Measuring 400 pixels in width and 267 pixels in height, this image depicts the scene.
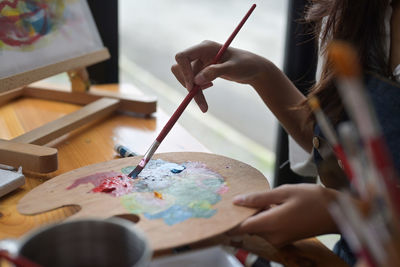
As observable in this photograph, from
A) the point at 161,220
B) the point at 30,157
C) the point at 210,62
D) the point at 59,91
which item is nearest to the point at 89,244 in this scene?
the point at 161,220

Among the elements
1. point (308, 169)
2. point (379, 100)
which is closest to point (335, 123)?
point (379, 100)

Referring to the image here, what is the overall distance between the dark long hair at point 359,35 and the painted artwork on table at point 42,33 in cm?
58

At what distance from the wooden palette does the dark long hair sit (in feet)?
0.72

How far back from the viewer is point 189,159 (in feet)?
2.56

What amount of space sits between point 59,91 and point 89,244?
2.83 feet

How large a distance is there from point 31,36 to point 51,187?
45 cm

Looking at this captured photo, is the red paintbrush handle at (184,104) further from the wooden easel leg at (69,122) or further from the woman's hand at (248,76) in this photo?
the wooden easel leg at (69,122)

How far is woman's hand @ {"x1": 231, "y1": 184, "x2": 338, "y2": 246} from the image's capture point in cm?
57

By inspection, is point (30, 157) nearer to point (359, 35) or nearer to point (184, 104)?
point (184, 104)

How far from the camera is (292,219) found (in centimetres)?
57

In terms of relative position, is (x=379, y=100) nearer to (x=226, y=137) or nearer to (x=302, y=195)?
(x=302, y=195)

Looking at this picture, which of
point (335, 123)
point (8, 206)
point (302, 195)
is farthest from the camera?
point (335, 123)

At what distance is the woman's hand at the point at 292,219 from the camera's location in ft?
1.88

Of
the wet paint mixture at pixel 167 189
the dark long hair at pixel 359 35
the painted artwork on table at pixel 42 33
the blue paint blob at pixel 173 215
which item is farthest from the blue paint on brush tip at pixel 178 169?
the painted artwork on table at pixel 42 33
